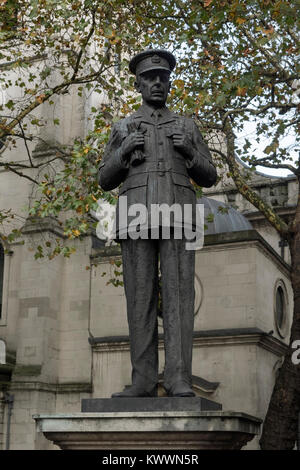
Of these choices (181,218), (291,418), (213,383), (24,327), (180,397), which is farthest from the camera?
(24,327)

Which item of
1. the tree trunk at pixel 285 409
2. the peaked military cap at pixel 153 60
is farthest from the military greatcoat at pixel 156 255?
the tree trunk at pixel 285 409

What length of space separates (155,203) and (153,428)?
5.88 feet

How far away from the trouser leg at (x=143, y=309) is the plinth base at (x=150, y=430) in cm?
62

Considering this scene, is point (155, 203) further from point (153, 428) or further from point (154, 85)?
point (153, 428)

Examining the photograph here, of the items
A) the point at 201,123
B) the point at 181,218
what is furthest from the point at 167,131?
the point at 201,123

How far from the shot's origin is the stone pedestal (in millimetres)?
4719

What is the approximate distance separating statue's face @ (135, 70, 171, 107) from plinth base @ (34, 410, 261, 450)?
8.58 feet

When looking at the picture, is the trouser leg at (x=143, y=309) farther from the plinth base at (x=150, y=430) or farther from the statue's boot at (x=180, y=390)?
the plinth base at (x=150, y=430)

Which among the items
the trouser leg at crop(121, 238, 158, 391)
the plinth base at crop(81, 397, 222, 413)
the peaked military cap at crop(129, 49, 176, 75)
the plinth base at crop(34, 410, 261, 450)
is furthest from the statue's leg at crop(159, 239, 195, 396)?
the peaked military cap at crop(129, 49, 176, 75)

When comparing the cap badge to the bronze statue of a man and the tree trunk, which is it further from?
the tree trunk

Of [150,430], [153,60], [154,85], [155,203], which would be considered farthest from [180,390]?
[153,60]

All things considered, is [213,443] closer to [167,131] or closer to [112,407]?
[112,407]

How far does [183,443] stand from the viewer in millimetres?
4805

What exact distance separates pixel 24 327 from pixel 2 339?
1.30 metres
